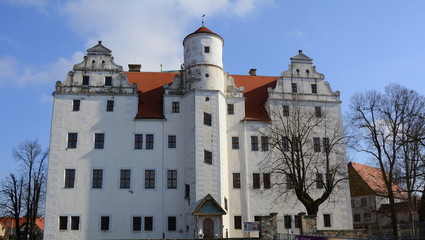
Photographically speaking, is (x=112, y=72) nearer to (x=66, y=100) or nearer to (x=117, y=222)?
(x=66, y=100)

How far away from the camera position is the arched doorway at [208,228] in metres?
30.7

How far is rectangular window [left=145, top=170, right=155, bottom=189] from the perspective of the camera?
106ft

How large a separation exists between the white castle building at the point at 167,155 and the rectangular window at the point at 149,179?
81 millimetres

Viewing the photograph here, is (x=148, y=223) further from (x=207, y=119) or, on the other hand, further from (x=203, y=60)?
(x=203, y=60)

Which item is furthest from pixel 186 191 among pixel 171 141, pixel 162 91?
pixel 162 91

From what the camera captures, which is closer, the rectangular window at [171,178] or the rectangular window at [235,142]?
the rectangular window at [171,178]

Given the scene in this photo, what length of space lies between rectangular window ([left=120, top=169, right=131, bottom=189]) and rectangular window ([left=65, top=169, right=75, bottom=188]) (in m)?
3.72

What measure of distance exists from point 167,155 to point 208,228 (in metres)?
6.75

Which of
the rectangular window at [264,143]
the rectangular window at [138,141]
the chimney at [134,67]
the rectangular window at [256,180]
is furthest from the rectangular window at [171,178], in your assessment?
the chimney at [134,67]

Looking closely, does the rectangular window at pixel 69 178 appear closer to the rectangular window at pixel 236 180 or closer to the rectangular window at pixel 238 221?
the rectangular window at pixel 236 180

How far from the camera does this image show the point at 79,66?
34500 millimetres

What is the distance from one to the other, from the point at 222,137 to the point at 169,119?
4717mm

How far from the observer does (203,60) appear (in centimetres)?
3481

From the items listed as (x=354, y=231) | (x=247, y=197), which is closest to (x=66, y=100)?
(x=247, y=197)
